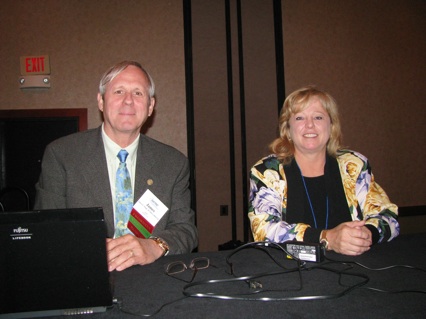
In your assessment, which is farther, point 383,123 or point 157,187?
point 383,123

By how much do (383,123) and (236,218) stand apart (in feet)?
7.67

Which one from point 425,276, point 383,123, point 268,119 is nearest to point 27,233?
point 425,276

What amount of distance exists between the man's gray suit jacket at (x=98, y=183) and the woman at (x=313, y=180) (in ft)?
1.27

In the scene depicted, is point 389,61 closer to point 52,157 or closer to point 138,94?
point 138,94

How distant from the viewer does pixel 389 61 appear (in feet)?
14.5

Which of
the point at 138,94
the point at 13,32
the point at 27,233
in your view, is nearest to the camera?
the point at 27,233

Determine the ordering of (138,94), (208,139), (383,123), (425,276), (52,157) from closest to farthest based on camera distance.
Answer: (425,276)
(52,157)
(138,94)
(208,139)
(383,123)

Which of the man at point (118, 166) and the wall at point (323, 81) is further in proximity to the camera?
the wall at point (323, 81)

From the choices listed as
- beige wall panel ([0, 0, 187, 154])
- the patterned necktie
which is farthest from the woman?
beige wall panel ([0, 0, 187, 154])

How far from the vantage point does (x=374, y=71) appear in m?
4.38

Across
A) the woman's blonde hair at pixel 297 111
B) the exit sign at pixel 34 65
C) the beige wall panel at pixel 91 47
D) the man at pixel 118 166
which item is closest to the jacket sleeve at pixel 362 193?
the woman's blonde hair at pixel 297 111

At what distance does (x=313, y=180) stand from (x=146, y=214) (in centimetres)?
102

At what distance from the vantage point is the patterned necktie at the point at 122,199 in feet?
5.66

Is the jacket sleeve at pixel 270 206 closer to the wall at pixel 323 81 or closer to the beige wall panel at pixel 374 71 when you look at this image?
the wall at pixel 323 81
